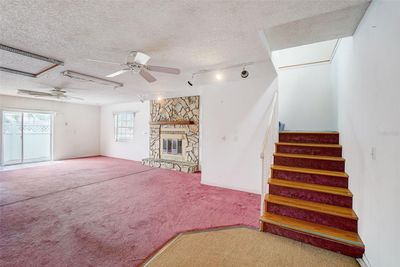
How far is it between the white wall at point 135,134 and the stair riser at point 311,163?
558 centimetres

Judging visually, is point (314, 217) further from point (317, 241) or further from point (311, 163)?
point (311, 163)

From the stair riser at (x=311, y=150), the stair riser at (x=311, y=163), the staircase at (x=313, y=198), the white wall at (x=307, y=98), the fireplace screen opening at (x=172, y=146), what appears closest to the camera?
the staircase at (x=313, y=198)

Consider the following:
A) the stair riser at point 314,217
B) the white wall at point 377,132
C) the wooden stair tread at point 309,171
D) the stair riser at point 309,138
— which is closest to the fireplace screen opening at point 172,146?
the stair riser at point 309,138

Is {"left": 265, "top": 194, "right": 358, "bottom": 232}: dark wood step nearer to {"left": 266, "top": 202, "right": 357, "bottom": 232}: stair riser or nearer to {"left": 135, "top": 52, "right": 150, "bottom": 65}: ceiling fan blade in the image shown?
{"left": 266, "top": 202, "right": 357, "bottom": 232}: stair riser

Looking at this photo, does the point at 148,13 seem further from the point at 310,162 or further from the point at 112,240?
the point at 310,162

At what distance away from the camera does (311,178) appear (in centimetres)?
272

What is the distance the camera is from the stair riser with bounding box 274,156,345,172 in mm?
2793

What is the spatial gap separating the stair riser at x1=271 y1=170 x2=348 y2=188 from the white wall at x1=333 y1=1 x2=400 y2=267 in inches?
5.7

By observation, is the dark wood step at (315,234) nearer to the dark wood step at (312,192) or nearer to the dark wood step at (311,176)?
the dark wood step at (312,192)

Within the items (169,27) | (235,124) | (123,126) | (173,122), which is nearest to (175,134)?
(173,122)

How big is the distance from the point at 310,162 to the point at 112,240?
3.10m

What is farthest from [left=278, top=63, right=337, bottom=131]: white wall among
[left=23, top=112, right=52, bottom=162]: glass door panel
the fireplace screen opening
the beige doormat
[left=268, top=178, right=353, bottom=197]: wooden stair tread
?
[left=23, top=112, right=52, bottom=162]: glass door panel

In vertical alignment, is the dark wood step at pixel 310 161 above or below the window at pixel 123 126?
below

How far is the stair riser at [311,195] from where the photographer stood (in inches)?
93.5
